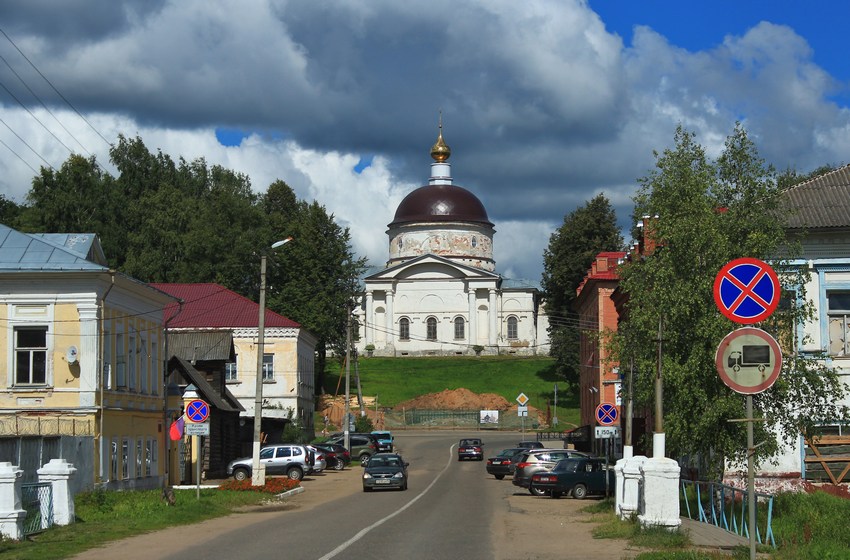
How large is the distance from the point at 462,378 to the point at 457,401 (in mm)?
9948

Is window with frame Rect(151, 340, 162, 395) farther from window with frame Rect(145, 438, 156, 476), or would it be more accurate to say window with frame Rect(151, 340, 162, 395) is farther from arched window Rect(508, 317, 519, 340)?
arched window Rect(508, 317, 519, 340)

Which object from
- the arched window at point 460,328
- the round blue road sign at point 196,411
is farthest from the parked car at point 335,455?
the arched window at point 460,328

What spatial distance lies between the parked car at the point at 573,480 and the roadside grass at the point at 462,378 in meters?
50.8

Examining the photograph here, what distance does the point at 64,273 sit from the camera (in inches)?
1248

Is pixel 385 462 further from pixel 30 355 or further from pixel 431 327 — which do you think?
pixel 431 327

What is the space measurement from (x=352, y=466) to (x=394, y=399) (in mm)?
36238

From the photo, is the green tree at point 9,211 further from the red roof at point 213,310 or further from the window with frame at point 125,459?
the window with frame at point 125,459

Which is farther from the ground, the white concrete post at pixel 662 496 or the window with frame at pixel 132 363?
the window with frame at pixel 132 363

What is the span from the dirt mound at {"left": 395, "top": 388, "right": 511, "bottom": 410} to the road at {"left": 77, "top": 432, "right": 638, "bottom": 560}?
2136 inches

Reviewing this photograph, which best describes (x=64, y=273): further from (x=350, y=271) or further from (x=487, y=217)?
(x=487, y=217)

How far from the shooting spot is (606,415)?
105 feet

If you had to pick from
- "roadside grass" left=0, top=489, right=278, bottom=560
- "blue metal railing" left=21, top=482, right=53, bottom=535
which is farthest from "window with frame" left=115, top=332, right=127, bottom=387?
"blue metal railing" left=21, top=482, right=53, bottom=535

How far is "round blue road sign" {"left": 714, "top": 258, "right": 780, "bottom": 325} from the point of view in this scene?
11.6m

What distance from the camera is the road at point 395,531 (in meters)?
17.0
